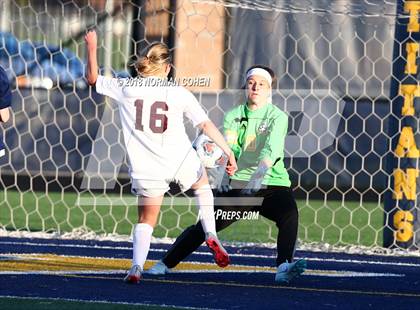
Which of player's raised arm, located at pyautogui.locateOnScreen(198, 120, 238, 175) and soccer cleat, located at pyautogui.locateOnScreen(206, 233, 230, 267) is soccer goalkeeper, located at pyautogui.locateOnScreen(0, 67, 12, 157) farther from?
soccer cleat, located at pyautogui.locateOnScreen(206, 233, 230, 267)

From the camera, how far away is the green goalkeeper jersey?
7.77m

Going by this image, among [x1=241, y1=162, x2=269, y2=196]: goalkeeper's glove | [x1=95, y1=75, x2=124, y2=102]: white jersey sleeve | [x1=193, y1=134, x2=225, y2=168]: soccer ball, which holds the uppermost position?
[x1=95, y1=75, x2=124, y2=102]: white jersey sleeve

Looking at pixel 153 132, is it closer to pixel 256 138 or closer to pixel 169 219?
pixel 256 138

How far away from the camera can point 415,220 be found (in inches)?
394

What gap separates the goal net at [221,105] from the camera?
1344cm

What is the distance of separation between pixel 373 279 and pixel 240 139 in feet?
3.81

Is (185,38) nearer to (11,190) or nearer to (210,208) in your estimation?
(11,190)

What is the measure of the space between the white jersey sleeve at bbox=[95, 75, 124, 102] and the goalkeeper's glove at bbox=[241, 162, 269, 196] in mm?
921

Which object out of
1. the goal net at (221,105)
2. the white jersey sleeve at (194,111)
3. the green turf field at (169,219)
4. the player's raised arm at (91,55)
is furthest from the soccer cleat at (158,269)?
the goal net at (221,105)

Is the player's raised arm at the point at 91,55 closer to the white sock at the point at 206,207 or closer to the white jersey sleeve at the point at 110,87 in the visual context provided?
the white jersey sleeve at the point at 110,87

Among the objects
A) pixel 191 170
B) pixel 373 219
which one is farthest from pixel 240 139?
pixel 373 219

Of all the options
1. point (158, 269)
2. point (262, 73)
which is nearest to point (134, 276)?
point (158, 269)

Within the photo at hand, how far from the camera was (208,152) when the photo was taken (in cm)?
800

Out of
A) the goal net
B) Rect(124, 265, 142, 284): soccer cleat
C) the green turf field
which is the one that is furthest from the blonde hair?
the goal net
